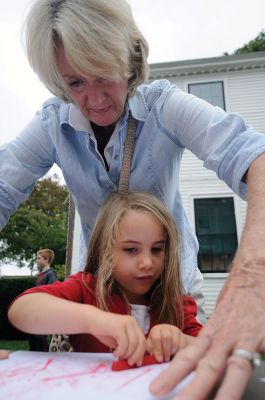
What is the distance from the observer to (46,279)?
6551 millimetres

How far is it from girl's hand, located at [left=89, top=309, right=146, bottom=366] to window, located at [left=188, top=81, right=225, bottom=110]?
10423 millimetres

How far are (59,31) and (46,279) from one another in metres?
5.36

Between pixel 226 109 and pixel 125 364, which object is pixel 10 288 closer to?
pixel 226 109

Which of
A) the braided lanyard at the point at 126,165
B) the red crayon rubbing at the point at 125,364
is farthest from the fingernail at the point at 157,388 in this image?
the braided lanyard at the point at 126,165

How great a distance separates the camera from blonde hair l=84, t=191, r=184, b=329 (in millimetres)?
1579

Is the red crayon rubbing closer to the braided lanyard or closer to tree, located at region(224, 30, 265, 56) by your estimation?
the braided lanyard

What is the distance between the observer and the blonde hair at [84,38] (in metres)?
1.63

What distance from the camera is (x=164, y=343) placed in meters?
1.08

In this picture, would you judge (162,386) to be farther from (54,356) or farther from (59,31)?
(59,31)

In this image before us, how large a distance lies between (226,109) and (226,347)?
10748 mm

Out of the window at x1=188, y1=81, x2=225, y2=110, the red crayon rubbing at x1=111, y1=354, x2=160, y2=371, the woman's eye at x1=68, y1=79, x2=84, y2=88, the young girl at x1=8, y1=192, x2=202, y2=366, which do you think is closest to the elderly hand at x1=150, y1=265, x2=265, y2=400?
the red crayon rubbing at x1=111, y1=354, x2=160, y2=371

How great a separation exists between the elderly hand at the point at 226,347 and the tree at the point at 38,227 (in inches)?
763

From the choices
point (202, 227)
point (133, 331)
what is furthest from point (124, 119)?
point (202, 227)

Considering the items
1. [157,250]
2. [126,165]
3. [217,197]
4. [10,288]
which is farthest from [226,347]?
[10,288]
